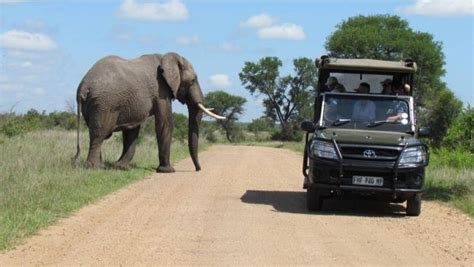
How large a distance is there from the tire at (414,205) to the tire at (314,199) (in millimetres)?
1448

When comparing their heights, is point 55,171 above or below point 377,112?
below

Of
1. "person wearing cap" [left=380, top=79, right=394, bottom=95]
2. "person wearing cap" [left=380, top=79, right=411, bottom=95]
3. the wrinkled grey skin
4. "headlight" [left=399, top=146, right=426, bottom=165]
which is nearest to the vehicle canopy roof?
"person wearing cap" [left=380, top=79, right=411, bottom=95]

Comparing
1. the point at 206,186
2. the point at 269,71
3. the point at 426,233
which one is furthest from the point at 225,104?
→ the point at 426,233

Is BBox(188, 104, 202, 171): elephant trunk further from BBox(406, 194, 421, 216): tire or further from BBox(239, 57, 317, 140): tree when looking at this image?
BBox(239, 57, 317, 140): tree

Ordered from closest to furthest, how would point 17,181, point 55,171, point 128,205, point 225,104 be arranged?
point 128,205 → point 17,181 → point 55,171 → point 225,104

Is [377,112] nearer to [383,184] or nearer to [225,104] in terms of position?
[383,184]

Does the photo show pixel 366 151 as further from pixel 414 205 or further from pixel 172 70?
pixel 172 70

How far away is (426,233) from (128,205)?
5.06 metres

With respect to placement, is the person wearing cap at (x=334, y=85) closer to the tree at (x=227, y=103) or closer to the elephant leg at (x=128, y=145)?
the elephant leg at (x=128, y=145)

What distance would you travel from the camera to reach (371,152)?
1173 cm

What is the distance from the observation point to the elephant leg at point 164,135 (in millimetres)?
19953

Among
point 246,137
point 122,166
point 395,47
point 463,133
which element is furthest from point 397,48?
point 122,166

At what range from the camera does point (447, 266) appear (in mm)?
8078

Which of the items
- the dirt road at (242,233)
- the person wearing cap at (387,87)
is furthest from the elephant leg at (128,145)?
the person wearing cap at (387,87)
